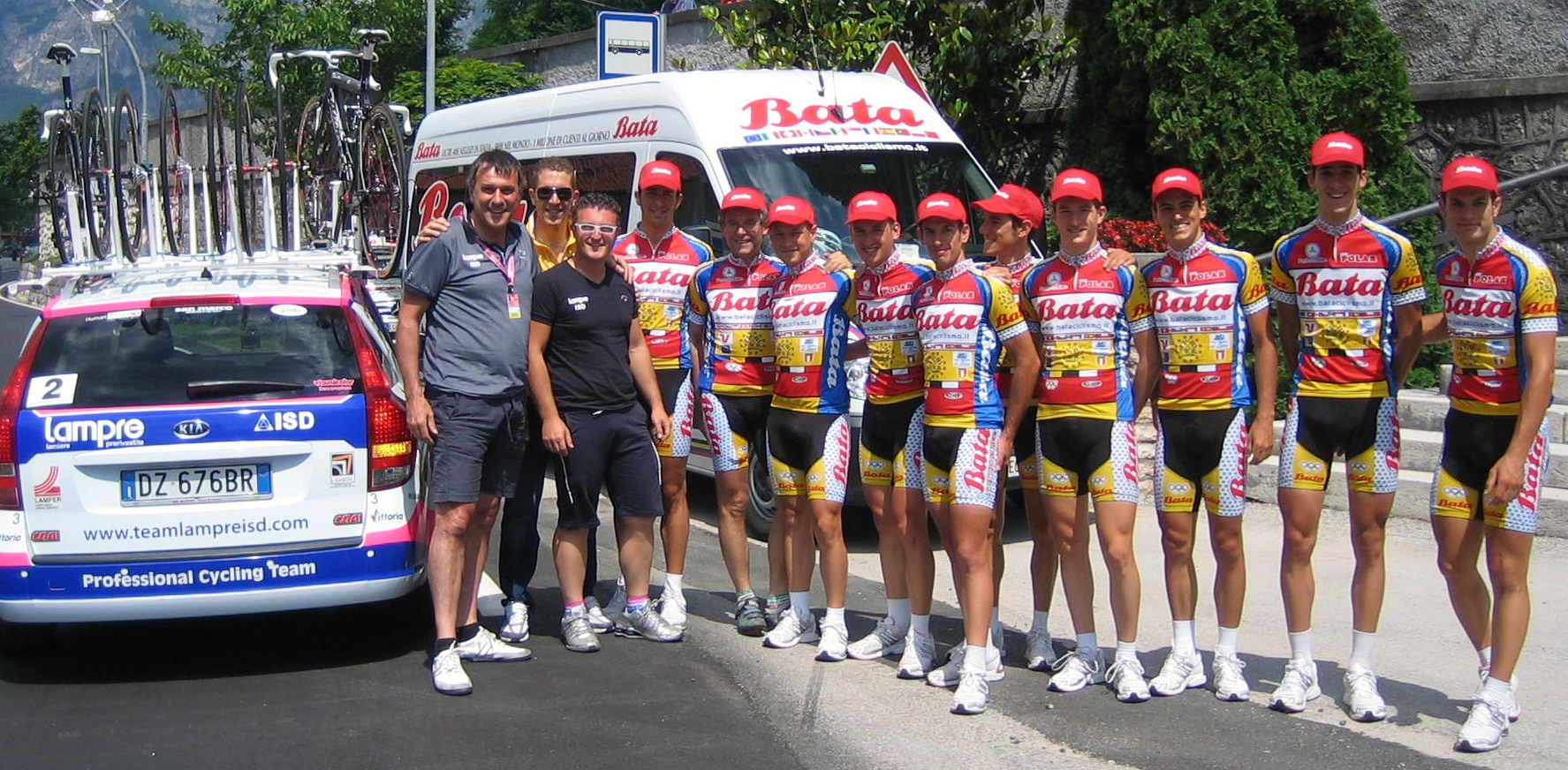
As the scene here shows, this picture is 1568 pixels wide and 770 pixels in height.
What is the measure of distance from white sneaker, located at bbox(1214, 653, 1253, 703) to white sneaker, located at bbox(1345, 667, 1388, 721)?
1.16 feet

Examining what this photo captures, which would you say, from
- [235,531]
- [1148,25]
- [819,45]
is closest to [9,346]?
[819,45]

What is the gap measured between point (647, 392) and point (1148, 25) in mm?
6377

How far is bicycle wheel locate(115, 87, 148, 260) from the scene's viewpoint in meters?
9.93

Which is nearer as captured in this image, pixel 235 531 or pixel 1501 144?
pixel 235 531

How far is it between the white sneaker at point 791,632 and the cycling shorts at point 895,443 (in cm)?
76

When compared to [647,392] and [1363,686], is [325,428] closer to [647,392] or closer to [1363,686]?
[647,392]

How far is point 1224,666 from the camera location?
572 cm

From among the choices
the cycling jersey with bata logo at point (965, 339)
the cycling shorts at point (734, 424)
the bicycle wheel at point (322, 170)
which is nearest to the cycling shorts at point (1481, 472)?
the cycling jersey with bata logo at point (965, 339)

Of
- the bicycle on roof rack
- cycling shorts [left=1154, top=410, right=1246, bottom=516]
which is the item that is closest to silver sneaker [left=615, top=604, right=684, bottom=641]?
cycling shorts [left=1154, top=410, right=1246, bottom=516]

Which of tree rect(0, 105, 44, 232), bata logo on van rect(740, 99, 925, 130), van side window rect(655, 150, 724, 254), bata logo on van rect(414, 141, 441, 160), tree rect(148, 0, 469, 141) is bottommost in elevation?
tree rect(0, 105, 44, 232)

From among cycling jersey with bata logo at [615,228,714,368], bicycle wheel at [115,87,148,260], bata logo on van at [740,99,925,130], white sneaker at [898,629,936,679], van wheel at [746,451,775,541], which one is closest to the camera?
white sneaker at [898,629,936,679]

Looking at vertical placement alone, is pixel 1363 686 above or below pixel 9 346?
above

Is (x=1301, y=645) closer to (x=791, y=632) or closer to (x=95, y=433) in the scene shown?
(x=791, y=632)

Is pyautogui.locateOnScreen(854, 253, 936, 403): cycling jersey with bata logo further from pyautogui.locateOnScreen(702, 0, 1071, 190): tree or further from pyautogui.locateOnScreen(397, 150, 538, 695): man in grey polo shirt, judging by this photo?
pyautogui.locateOnScreen(702, 0, 1071, 190): tree
